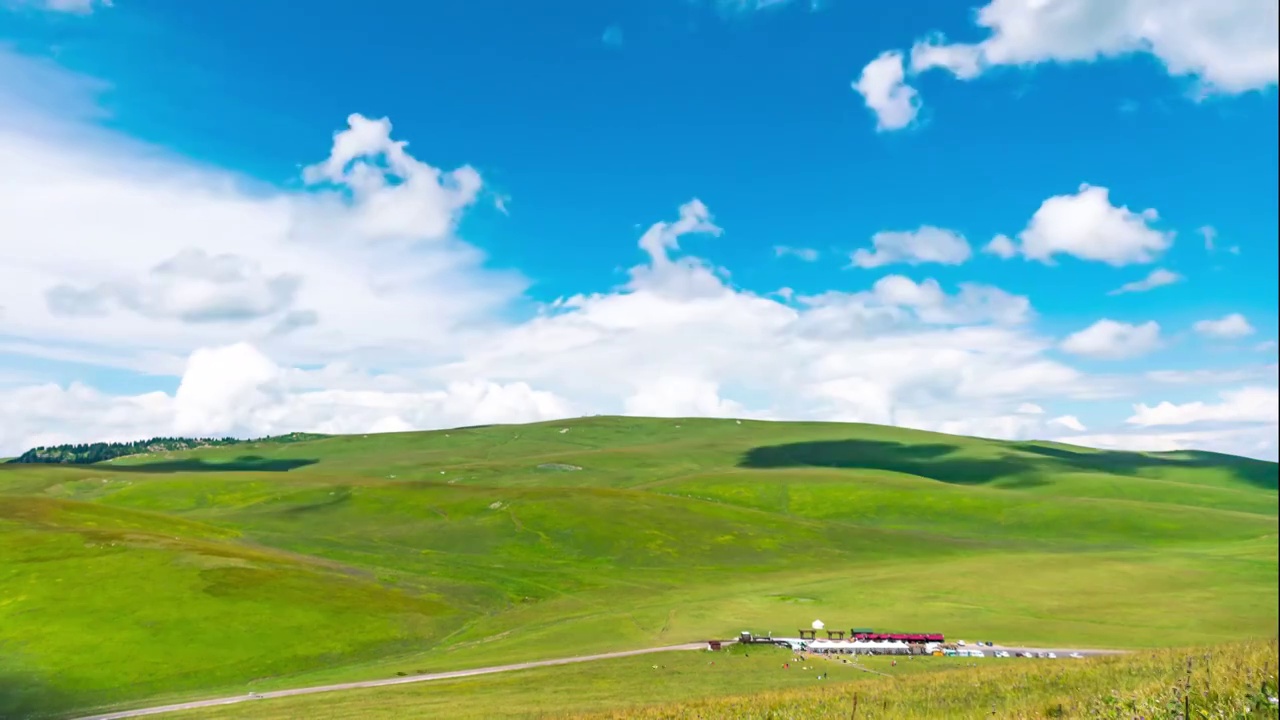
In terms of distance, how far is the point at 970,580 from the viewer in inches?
4419

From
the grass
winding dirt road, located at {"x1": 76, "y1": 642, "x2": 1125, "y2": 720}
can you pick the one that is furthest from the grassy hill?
the grass

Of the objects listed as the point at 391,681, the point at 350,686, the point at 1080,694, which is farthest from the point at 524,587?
the point at 1080,694

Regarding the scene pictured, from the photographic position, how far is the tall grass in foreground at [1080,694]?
11141 mm

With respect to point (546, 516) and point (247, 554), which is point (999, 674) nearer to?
point (247, 554)

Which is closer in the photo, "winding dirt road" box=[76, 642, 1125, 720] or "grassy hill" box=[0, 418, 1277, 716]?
"winding dirt road" box=[76, 642, 1125, 720]

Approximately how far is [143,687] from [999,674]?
69.9m

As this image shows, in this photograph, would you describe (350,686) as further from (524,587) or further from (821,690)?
(524,587)

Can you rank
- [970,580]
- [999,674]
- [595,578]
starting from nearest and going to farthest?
1. [999,674]
2. [970,580]
3. [595,578]

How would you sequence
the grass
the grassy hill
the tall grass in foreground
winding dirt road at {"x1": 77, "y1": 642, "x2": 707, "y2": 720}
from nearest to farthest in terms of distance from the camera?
the tall grass in foreground → the grass → winding dirt road at {"x1": 77, "y1": 642, "x2": 707, "y2": 720} → the grassy hill

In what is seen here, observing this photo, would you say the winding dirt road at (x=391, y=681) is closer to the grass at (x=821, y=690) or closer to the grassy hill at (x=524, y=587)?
the grass at (x=821, y=690)

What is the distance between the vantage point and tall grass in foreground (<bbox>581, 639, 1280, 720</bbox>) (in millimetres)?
11141

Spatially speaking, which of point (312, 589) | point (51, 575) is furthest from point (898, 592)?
point (51, 575)

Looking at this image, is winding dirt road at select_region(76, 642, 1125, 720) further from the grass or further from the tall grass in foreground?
the tall grass in foreground

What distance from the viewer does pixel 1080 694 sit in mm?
16625
